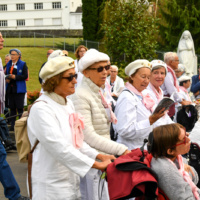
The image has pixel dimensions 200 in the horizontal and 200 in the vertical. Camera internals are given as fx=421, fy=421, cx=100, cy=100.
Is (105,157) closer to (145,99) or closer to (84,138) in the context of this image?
(84,138)

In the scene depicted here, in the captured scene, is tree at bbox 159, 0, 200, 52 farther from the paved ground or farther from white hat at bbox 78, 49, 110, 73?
white hat at bbox 78, 49, 110, 73

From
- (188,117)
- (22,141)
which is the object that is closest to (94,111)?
(22,141)

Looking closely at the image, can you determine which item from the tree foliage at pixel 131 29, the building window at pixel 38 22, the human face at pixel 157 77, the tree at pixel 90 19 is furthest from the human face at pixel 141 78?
the building window at pixel 38 22

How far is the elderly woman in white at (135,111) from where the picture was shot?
4.44 meters

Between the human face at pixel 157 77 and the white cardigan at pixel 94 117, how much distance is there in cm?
162

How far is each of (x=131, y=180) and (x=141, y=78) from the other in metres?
2.03

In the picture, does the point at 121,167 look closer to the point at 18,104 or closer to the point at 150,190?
the point at 150,190

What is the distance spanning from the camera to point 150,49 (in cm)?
2250

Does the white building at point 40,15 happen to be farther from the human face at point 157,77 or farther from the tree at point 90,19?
the human face at point 157,77

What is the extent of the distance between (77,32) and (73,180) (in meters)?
52.4

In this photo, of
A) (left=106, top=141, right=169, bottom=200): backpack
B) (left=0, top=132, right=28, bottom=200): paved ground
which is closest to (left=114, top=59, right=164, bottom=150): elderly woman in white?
(left=106, top=141, right=169, bottom=200): backpack

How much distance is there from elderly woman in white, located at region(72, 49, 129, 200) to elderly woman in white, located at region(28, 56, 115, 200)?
27cm

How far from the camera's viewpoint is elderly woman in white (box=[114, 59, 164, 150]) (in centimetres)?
444

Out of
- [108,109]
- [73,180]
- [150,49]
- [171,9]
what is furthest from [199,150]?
[171,9]
